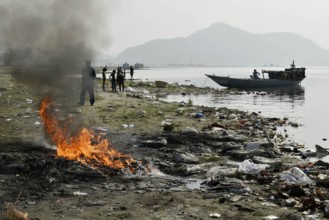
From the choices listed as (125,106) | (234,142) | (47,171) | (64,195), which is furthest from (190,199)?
(125,106)

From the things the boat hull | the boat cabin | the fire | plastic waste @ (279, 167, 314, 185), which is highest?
the boat cabin

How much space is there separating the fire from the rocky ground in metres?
0.30

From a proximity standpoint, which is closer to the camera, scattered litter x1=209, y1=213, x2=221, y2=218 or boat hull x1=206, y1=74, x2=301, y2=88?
scattered litter x1=209, y1=213, x2=221, y2=218

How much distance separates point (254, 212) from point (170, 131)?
6693 millimetres

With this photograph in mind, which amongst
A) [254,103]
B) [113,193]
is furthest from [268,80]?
[113,193]

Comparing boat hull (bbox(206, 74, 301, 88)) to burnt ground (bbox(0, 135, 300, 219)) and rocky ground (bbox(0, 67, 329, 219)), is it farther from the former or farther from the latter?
burnt ground (bbox(0, 135, 300, 219))

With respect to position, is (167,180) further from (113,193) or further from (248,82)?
(248,82)

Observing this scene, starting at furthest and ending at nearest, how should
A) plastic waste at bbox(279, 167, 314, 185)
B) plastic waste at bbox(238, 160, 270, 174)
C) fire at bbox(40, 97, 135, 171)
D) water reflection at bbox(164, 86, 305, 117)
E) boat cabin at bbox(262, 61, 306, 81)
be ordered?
boat cabin at bbox(262, 61, 306, 81), water reflection at bbox(164, 86, 305, 117), fire at bbox(40, 97, 135, 171), plastic waste at bbox(238, 160, 270, 174), plastic waste at bbox(279, 167, 314, 185)

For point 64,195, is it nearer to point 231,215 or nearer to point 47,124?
point 231,215

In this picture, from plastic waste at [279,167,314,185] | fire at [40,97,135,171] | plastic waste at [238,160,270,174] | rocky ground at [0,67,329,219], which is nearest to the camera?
rocky ground at [0,67,329,219]

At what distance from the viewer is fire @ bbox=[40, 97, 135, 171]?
8.14 meters

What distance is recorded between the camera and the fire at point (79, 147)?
814 centimetres

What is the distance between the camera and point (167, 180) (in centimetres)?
752

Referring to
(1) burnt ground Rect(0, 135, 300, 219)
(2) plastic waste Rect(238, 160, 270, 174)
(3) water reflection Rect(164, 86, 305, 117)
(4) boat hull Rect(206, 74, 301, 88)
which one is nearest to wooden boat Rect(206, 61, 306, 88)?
(4) boat hull Rect(206, 74, 301, 88)
